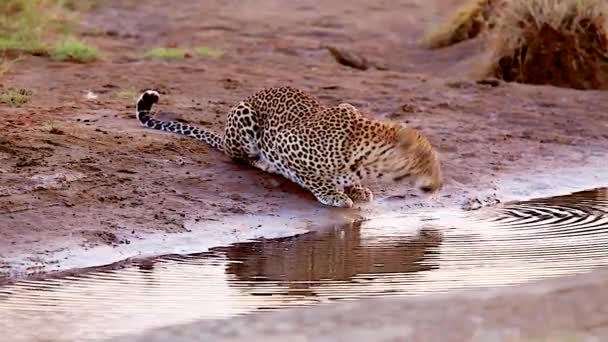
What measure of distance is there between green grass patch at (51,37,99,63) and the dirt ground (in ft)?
0.55

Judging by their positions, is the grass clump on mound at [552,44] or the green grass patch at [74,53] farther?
the grass clump on mound at [552,44]

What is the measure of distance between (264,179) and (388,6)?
10.1 meters

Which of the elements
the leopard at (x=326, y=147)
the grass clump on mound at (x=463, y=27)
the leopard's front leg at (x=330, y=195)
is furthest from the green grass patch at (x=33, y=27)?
the leopard's front leg at (x=330, y=195)

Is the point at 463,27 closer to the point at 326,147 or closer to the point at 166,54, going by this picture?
the point at 166,54

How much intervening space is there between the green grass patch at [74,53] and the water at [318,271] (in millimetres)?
5058

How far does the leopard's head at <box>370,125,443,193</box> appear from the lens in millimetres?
9977

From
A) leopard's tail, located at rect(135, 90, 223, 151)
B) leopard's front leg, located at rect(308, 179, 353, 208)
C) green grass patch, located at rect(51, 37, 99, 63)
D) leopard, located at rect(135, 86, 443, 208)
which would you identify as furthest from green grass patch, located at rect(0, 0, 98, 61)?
leopard's front leg, located at rect(308, 179, 353, 208)

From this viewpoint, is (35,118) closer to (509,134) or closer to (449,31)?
(509,134)

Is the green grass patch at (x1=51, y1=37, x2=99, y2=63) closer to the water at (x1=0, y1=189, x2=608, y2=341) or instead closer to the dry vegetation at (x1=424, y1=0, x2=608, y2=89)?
the dry vegetation at (x1=424, y1=0, x2=608, y2=89)

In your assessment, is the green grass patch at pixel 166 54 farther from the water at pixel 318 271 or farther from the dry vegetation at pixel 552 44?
the water at pixel 318 271

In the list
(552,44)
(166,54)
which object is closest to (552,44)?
(552,44)

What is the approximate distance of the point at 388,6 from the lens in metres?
20.3

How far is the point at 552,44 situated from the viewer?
15.0 meters

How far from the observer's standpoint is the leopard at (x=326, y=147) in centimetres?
1004
